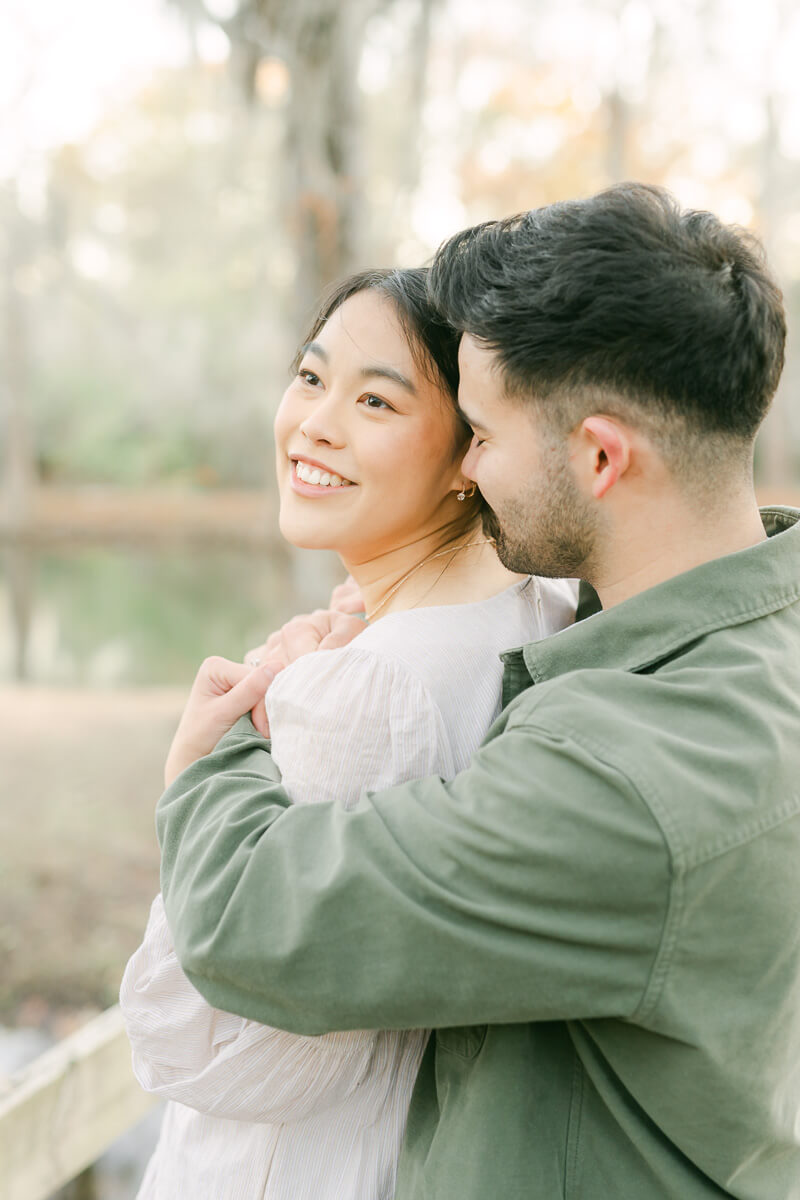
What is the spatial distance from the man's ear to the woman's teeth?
50 centimetres

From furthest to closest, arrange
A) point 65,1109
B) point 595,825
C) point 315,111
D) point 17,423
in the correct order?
point 17,423, point 315,111, point 65,1109, point 595,825

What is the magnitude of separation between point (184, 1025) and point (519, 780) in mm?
611

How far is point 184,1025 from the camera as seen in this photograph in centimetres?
134

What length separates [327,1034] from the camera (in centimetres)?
125

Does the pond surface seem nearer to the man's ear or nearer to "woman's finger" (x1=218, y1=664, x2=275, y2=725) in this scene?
"woman's finger" (x1=218, y1=664, x2=275, y2=725)

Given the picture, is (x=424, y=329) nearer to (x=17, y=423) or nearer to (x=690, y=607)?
(x=690, y=607)

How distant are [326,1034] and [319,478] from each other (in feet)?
2.73

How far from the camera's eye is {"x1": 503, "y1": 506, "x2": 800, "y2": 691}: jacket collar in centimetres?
117

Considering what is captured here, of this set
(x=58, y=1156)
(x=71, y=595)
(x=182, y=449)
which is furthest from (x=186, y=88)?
(x=58, y=1156)

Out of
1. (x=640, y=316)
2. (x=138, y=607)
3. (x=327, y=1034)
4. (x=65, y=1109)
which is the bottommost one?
(x=138, y=607)

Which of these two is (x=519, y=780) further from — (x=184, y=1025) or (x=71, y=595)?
(x=71, y=595)

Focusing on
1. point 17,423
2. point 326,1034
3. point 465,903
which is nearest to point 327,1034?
point 326,1034

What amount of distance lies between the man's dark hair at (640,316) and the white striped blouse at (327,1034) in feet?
1.19

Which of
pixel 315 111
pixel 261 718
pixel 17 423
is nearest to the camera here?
pixel 261 718
